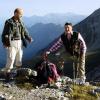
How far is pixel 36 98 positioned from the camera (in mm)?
15094

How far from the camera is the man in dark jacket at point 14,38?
1958cm

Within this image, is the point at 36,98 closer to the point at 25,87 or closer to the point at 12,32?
the point at 25,87

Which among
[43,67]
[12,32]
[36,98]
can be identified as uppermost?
[12,32]

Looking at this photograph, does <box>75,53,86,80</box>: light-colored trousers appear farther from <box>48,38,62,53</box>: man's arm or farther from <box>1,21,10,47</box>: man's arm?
<box>1,21,10,47</box>: man's arm

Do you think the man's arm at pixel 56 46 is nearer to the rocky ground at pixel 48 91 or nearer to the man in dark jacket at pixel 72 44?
the man in dark jacket at pixel 72 44

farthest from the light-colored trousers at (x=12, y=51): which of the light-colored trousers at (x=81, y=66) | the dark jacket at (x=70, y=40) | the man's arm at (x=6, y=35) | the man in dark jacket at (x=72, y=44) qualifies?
the light-colored trousers at (x=81, y=66)

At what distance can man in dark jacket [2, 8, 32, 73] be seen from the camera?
19578mm

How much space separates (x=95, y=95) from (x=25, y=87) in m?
3.23

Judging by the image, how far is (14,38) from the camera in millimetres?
20094

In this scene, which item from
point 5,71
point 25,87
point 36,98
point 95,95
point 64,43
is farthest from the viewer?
point 5,71

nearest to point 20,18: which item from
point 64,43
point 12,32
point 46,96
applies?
point 12,32

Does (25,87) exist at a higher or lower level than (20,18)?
lower

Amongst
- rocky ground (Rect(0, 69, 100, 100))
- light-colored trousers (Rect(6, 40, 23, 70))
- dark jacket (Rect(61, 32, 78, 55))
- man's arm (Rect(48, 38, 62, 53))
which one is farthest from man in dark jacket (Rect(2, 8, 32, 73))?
dark jacket (Rect(61, 32, 78, 55))

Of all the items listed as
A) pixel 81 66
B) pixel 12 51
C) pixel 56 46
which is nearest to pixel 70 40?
pixel 56 46
